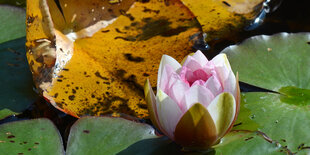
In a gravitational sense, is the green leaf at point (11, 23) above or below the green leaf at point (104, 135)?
above

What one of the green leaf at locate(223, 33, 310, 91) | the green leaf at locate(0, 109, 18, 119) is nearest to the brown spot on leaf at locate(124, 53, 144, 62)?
the green leaf at locate(223, 33, 310, 91)

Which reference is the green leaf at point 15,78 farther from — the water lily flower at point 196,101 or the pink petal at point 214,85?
the pink petal at point 214,85

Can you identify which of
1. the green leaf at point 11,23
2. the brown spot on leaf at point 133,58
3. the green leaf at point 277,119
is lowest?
the green leaf at point 277,119

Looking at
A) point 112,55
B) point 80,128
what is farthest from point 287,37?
point 80,128

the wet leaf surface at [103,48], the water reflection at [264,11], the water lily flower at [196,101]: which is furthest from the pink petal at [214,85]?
the water reflection at [264,11]

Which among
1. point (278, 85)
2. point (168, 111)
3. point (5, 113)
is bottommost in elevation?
point (5, 113)

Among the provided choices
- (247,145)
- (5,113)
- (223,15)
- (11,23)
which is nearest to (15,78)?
(5,113)

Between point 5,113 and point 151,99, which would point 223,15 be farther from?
point 5,113
